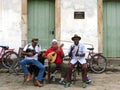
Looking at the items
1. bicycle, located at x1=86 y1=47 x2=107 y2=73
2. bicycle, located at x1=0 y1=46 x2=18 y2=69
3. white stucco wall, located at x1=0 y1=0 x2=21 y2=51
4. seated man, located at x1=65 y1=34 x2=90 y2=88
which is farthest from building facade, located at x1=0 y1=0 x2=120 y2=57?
Result: seated man, located at x1=65 y1=34 x2=90 y2=88

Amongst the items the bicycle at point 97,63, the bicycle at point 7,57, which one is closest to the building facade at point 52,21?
the bicycle at point 7,57

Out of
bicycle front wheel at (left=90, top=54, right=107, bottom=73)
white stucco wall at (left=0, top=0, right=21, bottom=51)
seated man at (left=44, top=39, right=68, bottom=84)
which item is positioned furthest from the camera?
white stucco wall at (left=0, top=0, right=21, bottom=51)

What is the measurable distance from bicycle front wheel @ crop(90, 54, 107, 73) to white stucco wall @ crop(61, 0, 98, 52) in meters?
1.28

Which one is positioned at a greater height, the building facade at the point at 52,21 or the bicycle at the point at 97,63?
the building facade at the point at 52,21

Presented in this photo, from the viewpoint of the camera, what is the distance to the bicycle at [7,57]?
1401 cm

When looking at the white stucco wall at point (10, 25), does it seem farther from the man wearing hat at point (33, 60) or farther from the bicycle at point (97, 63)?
the man wearing hat at point (33, 60)

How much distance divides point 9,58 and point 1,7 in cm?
213

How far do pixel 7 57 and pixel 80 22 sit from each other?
3207 mm

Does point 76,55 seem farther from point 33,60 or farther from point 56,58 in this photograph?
point 33,60

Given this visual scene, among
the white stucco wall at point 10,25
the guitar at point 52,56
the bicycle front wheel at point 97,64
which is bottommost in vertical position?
the bicycle front wheel at point 97,64

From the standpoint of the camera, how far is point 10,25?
14.8 m

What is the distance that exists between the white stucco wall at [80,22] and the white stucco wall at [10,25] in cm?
178

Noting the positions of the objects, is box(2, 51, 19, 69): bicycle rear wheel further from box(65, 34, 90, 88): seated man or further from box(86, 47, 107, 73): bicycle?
box(65, 34, 90, 88): seated man

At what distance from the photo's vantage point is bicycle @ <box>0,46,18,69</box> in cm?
1401
